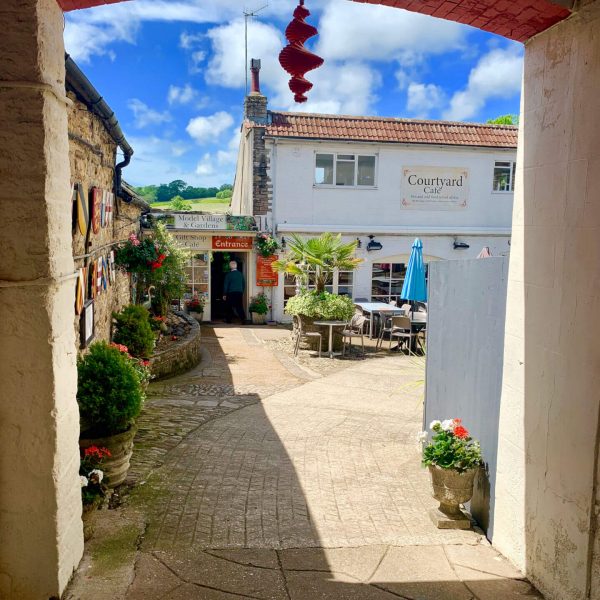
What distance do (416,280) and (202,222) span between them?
645 cm

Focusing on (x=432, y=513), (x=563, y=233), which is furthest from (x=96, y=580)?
(x=563, y=233)

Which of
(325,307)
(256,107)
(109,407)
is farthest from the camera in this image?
(256,107)

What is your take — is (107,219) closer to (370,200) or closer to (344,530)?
(344,530)

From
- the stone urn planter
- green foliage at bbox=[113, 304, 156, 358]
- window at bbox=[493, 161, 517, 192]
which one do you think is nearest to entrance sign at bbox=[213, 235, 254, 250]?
window at bbox=[493, 161, 517, 192]

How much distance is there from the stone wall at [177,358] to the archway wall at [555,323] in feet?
20.0

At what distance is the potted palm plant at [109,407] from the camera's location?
452 cm

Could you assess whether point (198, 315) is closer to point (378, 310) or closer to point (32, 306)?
point (378, 310)

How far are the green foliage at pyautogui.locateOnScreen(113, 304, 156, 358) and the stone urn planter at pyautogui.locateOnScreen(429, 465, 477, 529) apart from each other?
519 centimetres

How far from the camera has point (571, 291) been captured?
3.17 meters

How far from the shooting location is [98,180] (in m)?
6.79

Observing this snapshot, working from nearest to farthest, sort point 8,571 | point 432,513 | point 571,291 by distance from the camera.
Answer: point 8,571 → point 571,291 → point 432,513

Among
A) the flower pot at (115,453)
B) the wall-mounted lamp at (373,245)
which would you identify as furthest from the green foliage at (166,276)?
the wall-mounted lamp at (373,245)

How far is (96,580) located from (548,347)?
2994 millimetres

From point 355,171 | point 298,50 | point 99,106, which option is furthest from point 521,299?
point 355,171
